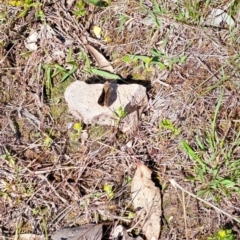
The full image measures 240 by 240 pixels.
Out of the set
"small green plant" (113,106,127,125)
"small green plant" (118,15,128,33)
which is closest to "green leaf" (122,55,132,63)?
"small green plant" (118,15,128,33)

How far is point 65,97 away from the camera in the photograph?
8.57ft

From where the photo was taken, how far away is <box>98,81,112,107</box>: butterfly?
2.50m

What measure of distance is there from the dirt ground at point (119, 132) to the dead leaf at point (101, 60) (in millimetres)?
23

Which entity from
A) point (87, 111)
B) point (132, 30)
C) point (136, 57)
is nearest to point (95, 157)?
point (87, 111)

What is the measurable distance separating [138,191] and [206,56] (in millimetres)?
829

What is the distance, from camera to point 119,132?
2586 mm

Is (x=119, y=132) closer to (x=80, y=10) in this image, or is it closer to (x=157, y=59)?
(x=157, y=59)

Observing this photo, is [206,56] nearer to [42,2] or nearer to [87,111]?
[87,111]

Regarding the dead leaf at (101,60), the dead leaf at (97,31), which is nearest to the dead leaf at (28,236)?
the dead leaf at (101,60)

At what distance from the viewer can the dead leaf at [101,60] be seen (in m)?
2.75

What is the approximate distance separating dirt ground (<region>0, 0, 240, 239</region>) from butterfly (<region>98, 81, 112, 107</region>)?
15cm

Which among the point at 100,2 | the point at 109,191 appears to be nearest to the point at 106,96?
the point at 109,191

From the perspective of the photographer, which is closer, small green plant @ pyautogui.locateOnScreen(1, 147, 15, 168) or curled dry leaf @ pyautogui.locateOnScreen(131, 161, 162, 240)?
curled dry leaf @ pyautogui.locateOnScreen(131, 161, 162, 240)

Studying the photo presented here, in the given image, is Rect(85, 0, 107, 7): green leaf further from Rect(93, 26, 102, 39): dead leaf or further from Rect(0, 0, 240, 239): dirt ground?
Rect(93, 26, 102, 39): dead leaf
